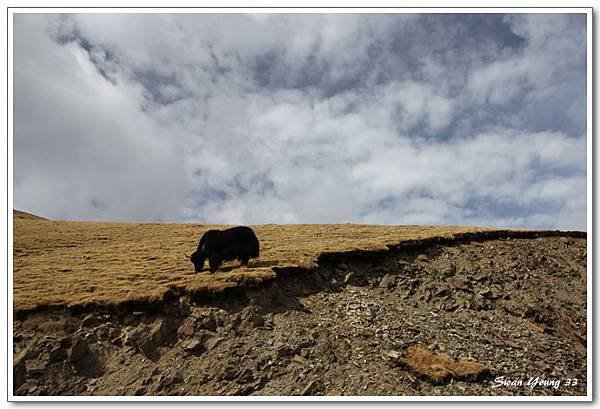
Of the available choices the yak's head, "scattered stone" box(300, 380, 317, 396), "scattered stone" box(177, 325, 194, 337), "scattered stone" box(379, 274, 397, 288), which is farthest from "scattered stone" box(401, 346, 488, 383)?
the yak's head

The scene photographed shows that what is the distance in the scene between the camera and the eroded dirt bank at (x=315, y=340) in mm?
10688

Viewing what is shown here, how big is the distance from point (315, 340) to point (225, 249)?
18.2ft


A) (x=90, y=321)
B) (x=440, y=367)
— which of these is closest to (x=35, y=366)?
(x=90, y=321)

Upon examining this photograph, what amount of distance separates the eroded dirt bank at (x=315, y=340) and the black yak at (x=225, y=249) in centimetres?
208

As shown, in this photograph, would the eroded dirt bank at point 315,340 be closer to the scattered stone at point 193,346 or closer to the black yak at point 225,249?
the scattered stone at point 193,346

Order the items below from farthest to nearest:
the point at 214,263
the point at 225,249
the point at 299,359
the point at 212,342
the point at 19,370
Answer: the point at 225,249 < the point at 214,263 < the point at 212,342 < the point at 299,359 < the point at 19,370

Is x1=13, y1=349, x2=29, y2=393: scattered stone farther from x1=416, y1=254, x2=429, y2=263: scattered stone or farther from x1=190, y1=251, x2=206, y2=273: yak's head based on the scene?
x1=416, y1=254, x2=429, y2=263: scattered stone

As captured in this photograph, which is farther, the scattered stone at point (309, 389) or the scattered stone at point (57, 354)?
the scattered stone at point (57, 354)

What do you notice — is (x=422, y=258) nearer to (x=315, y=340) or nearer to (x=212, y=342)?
(x=315, y=340)

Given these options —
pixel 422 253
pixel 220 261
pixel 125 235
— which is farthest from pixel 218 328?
pixel 125 235

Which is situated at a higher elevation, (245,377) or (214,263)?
(214,263)

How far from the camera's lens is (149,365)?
11.2 m

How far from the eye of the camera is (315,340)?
12297 millimetres

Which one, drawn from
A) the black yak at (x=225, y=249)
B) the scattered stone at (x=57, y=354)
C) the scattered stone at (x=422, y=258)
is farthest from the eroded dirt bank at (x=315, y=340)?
the black yak at (x=225, y=249)
